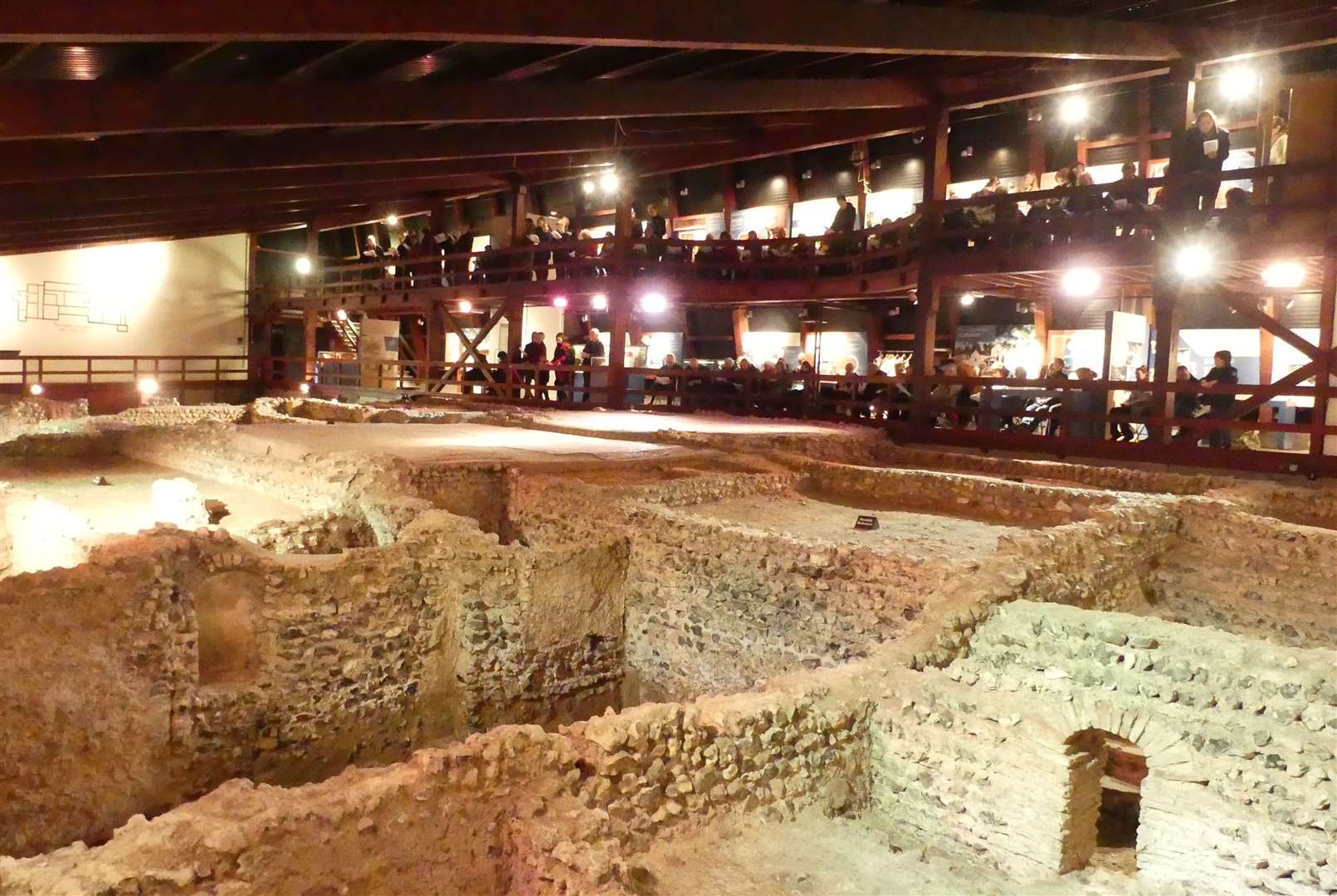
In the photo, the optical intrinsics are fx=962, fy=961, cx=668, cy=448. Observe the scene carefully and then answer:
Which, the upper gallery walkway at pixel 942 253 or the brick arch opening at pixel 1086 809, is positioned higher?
the upper gallery walkway at pixel 942 253

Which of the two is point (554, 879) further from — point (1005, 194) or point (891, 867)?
point (1005, 194)

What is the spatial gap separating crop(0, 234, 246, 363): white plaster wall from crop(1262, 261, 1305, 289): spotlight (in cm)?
2675

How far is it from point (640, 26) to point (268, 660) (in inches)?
252

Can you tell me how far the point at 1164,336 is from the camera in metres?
13.9

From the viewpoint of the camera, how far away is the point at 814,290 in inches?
774

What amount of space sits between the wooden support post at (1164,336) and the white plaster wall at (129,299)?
83.2 feet

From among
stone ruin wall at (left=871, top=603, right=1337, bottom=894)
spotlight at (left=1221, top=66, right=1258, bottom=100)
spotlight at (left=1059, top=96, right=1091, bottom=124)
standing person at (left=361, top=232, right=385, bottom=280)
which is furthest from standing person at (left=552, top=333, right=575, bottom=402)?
stone ruin wall at (left=871, top=603, right=1337, bottom=894)

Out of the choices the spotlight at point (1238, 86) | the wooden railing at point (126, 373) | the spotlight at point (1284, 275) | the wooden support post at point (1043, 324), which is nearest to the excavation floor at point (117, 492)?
the wooden railing at point (126, 373)

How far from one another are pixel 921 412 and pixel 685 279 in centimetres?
700

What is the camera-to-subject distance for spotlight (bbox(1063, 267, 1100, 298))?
48.9ft

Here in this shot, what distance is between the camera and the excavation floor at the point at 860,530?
8.55 meters

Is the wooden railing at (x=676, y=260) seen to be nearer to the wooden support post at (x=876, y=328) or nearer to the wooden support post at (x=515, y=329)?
the wooden support post at (x=515, y=329)

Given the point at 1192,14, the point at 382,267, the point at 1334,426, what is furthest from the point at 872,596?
the point at 382,267

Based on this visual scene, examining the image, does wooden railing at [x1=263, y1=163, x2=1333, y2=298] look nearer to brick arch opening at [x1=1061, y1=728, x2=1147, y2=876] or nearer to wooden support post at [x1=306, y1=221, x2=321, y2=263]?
wooden support post at [x1=306, y1=221, x2=321, y2=263]
